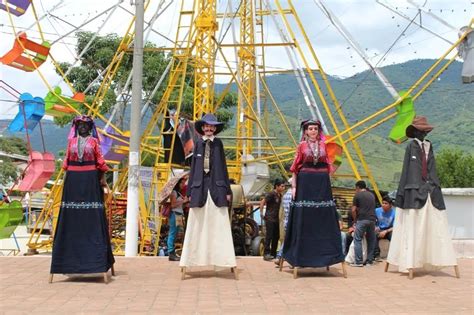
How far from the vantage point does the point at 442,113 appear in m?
62.3

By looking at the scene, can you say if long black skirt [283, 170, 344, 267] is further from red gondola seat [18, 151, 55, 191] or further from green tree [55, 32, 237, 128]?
green tree [55, 32, 237, 128]

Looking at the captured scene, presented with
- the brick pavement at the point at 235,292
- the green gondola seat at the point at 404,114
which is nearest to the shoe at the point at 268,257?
the brick pavement at the point at 235,292

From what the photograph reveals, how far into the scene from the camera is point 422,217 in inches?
317

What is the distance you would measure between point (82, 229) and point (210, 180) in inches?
65.5

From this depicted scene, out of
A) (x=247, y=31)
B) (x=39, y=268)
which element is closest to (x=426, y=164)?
(x=39, y=268)

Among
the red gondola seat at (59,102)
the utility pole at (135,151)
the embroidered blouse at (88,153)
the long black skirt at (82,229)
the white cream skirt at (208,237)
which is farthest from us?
the red gondola seat at (59,102)

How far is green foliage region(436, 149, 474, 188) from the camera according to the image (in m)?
46.4

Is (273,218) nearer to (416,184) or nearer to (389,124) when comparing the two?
(416,184)

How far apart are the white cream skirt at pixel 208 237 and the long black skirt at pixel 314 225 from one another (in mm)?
856

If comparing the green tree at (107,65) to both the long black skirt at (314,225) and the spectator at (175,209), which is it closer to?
the spectator at (175,209)

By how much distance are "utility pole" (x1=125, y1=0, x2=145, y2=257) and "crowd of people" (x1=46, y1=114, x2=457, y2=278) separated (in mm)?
2953

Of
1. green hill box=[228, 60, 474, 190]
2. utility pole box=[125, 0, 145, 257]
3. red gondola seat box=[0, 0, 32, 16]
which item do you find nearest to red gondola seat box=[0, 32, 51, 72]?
red gondola seat box=[0, 0, 32, 16]

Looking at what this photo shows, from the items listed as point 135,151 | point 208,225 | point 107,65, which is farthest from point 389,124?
point 208,225

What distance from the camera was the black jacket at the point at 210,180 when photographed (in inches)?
316
